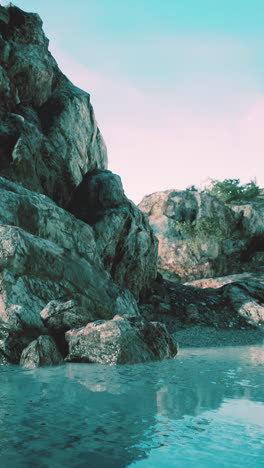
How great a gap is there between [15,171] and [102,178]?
5840 millimetres

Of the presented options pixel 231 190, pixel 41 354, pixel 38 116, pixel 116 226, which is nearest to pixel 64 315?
pixel 41 354

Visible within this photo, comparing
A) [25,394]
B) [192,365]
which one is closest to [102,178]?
[192,365]

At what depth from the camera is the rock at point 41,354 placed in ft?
29.2

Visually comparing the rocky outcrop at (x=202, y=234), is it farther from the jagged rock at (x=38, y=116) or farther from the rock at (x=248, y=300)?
the jagged rock at (x=38, y=116)

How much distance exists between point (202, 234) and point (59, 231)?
845 inches

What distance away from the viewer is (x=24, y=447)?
13.4ft

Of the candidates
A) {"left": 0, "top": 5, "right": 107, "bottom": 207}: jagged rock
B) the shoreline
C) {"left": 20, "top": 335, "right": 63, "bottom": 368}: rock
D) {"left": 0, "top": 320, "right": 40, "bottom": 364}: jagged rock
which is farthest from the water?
{"left": 0, "top": 5, "right": 107, "bottom": 207}: jagged rock

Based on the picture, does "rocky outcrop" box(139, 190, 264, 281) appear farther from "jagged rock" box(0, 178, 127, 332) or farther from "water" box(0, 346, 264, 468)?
"water" box(0, 346, 264, 468)

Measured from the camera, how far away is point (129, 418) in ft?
17.4

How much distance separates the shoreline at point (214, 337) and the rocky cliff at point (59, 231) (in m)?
2.64

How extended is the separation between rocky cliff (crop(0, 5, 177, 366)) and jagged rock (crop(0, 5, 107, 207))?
5 cm

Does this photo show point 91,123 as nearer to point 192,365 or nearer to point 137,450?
point 192,365

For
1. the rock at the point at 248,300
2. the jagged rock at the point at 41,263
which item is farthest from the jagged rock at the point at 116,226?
the rock at the point at 248,300


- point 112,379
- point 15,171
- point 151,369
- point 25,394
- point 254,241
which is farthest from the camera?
point 254,241
